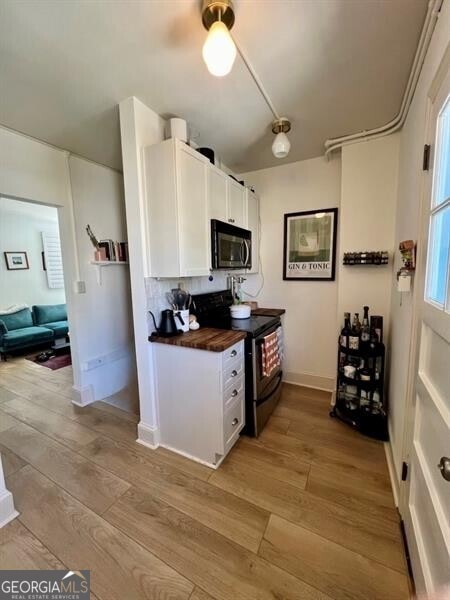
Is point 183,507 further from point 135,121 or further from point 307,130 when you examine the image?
point 307,130

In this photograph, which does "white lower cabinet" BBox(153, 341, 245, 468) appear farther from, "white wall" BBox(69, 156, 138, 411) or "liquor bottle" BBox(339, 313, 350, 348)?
"liquor bottle" BBox(339, 313, 350, 348)

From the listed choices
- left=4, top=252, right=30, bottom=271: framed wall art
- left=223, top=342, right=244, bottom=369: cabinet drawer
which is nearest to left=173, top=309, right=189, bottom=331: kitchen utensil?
left=223, top=342, right=244, bottom=369: cabinet drawer

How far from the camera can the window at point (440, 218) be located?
938 millimetres

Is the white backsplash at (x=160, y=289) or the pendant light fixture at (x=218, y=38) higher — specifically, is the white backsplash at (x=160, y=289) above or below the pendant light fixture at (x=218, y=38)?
below

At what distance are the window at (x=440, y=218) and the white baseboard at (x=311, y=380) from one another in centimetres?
193

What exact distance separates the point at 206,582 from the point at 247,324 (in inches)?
61.3

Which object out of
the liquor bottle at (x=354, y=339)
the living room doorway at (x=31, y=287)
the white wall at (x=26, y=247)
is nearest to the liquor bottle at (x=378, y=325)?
the liquor bottle at (x=354, y=339)

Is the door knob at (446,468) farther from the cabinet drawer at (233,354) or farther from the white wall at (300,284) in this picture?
the white wall at (300,284)

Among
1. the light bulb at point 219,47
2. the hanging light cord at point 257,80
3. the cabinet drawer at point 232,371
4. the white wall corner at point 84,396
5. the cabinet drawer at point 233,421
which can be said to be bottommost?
the white wall corner at point 84,396

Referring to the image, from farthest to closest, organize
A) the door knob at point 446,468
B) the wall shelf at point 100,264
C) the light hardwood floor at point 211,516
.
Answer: the wall shelf at point 100,264
the light hardwood floor at point 211,516
the door knob at point 446,468

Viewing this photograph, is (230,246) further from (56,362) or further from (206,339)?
(56,362)

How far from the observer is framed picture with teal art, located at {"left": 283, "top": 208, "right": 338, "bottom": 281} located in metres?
2.60

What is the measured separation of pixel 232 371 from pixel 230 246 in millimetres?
1149

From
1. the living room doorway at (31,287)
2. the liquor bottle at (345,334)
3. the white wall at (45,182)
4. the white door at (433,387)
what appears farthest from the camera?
the living room doorway at (31,287)
